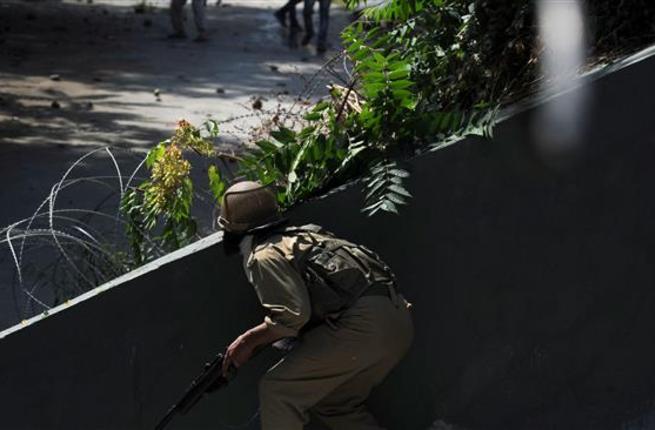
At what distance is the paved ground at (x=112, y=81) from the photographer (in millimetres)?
10883

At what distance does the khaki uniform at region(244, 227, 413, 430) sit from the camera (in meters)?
A: 4.54

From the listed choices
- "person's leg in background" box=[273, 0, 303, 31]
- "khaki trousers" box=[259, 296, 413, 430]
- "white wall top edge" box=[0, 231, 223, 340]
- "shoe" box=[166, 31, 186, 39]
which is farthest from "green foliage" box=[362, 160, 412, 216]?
"shoe" box=[166, 31, 186, 39]

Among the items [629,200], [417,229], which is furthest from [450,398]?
[629,200]

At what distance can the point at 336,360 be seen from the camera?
4688 millimetres

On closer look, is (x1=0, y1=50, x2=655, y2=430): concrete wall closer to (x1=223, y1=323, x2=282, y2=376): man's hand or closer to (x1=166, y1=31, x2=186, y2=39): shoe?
(x1=223, y1=323, x2=282, y2=376): man's hand

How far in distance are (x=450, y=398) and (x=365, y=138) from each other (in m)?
1.15

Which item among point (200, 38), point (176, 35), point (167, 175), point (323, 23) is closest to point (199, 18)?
point (200, 38)

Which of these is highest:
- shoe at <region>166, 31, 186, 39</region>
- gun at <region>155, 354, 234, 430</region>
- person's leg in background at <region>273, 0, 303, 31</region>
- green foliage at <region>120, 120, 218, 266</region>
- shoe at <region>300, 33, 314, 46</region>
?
green foliage at <region>120, 120, 218, 266</region>

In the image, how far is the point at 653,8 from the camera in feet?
19.4

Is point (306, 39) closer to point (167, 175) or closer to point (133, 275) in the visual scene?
point (167, 175)

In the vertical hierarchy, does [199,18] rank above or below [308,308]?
below

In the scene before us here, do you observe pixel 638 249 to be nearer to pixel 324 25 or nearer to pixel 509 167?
pixel 509 167

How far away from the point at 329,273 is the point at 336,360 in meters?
0.32

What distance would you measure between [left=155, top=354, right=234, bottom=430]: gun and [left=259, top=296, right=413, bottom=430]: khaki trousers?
16cm
